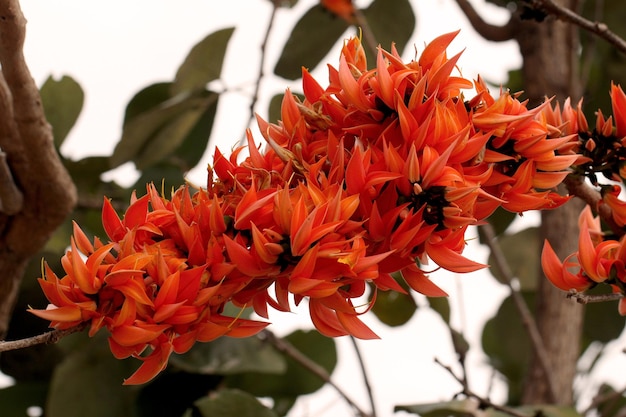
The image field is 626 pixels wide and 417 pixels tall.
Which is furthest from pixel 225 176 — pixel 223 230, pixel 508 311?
pixel 508 311

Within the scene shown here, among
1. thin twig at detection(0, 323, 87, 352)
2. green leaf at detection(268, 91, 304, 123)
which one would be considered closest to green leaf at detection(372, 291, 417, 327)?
green leaf at detection(268, 91, 304, 123)

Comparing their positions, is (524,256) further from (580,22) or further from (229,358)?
(580,22)

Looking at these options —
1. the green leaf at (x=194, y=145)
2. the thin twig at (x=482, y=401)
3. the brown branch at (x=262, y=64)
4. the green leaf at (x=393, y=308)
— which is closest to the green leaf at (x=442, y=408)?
the thin twig at (x=482, y=401)

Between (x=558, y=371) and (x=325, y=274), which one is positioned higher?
(x=325, y=274)

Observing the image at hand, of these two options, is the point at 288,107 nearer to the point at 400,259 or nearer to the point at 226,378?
the point at 400,259

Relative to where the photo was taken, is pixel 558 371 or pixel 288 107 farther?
pixel 558 371

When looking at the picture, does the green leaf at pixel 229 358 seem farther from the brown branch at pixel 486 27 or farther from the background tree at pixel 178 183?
the brown branch at pixel 486 27

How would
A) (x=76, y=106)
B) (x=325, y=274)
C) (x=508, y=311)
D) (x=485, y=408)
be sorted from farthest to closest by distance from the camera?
Answer: (x=508, y=311)
(x=76, y=106)
(x=485, y=408)
(x=325, y=274)
